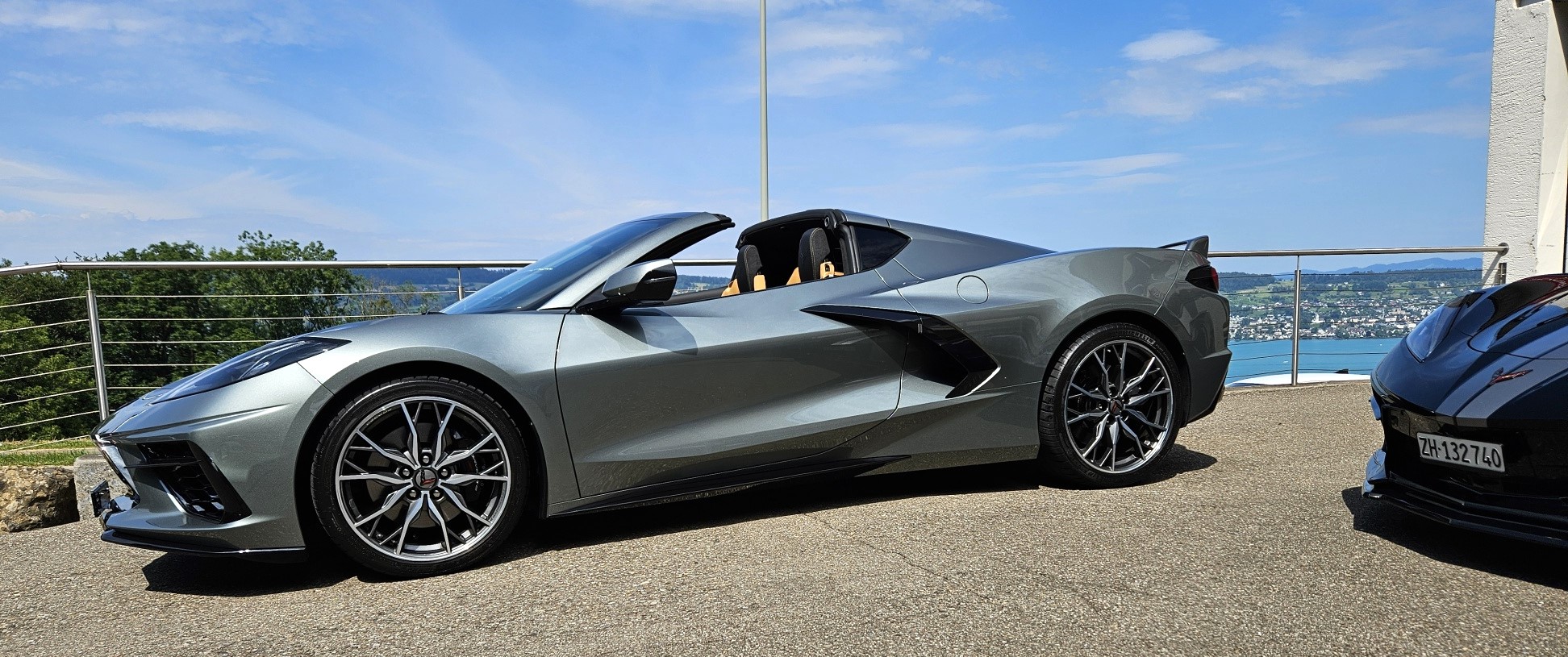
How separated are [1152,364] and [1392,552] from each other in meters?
1.32

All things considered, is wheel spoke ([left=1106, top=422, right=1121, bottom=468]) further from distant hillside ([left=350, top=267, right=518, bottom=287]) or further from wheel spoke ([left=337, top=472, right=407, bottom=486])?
distant hillside ([left=350, top=267, right=518, bottom=287])

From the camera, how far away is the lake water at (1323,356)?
8023 millimetres

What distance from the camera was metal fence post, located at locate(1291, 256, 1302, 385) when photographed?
8117 millimetres

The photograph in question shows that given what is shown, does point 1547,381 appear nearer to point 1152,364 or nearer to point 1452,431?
point 1452,431

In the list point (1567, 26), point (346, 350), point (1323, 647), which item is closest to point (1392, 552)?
point (1323, 647)

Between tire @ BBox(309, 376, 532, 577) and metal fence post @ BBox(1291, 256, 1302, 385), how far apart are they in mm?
7111

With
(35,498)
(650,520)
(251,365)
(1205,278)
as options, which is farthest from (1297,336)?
(35,498)

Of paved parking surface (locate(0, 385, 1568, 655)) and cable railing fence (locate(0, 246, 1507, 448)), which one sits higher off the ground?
cable railing fence (locate(0, 246, 1507, 448))

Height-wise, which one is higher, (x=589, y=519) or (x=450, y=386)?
(x=450, y=386)

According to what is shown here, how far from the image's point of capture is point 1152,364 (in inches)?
169

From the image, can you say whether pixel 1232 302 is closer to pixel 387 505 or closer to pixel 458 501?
pixel 458 501

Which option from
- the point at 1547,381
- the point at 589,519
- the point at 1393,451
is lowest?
the point at 589,519

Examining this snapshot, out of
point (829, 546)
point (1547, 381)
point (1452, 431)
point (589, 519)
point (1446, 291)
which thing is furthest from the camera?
point (1446, 291)

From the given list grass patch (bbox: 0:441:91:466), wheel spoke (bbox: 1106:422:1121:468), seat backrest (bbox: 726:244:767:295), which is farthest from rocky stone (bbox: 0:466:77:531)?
wheel spoke (bbox: 1106:422:1121:468)
